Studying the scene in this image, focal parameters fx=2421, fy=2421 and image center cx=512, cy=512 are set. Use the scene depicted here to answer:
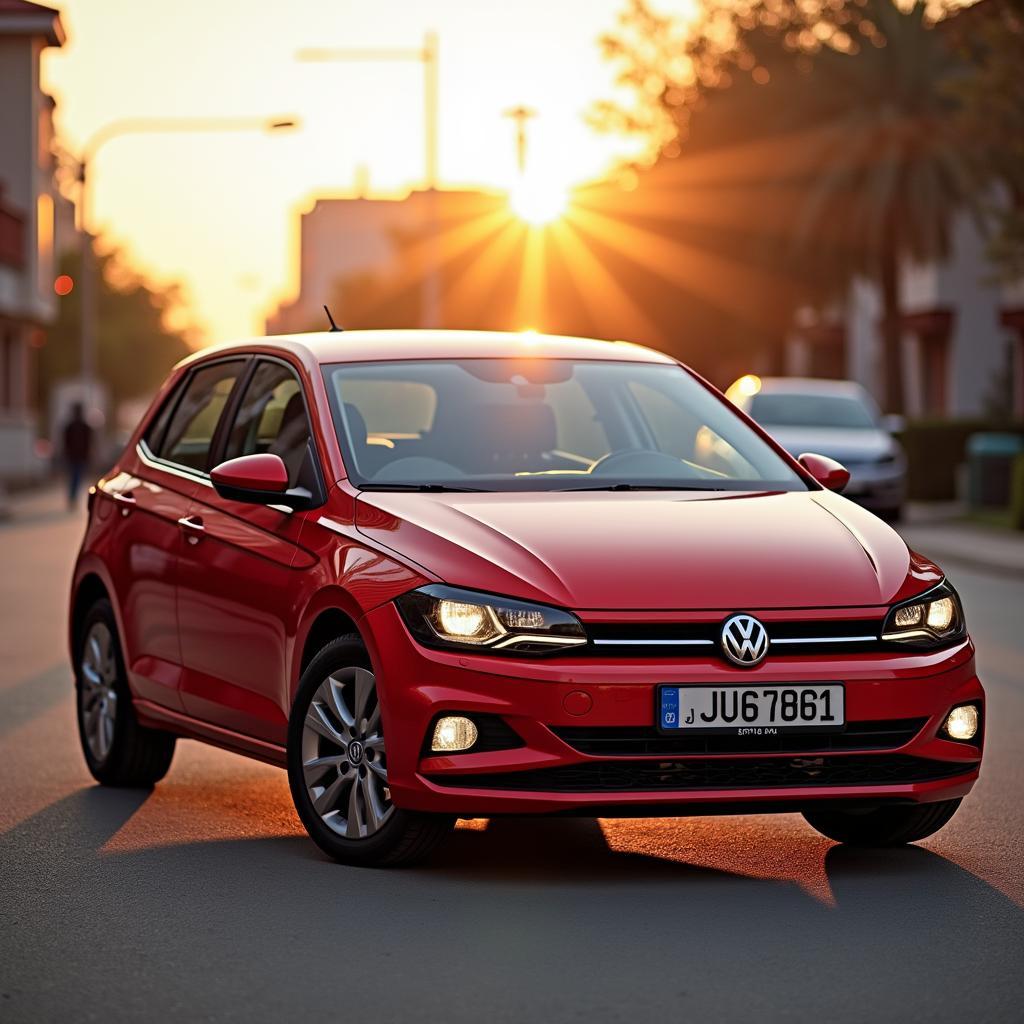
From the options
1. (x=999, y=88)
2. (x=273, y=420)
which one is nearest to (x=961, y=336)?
(x=999, y=88)

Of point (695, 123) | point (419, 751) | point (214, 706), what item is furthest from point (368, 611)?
point (695, 123)

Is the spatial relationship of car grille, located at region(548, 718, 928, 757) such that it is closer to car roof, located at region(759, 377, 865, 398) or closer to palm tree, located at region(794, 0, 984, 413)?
car roof, located at region(759, 377, 865, 398)

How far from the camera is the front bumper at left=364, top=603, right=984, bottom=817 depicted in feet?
21.2

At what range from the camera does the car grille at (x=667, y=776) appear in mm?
6547

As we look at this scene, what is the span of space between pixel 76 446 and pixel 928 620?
30.7m

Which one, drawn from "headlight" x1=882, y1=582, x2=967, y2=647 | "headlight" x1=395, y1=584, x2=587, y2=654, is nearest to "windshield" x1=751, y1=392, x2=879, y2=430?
"headlight" x1=882, y1=582, x2=967, y2=647

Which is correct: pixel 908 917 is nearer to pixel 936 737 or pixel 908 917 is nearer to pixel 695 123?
pixel 936 737

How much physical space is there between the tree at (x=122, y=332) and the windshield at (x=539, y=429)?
78.5 metres

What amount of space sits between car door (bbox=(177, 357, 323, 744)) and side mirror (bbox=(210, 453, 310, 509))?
2.3 inches

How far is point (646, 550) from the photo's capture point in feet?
22.4

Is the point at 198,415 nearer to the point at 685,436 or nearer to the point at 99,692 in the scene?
the point at 99,692

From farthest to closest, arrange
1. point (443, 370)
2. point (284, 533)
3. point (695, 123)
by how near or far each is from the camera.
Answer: point (695, 123) → point (443, 370) → point (284, 533)

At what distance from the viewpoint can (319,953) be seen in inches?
233

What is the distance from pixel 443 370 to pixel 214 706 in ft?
4.49
